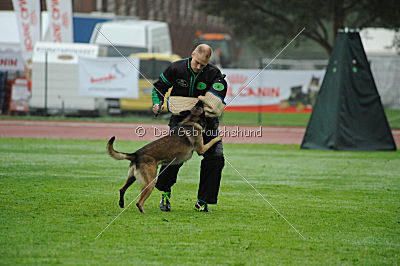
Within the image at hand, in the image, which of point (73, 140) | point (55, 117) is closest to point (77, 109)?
point (55, 117)

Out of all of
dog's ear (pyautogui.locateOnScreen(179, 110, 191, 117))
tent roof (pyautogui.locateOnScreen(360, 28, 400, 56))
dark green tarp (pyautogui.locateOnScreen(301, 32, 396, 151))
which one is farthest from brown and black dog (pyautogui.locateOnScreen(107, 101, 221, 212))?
tent roof (pyautogui.locateOnScreen(360, 28, 400, 56))

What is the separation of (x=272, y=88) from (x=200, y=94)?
20.2m

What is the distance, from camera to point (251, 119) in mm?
28375

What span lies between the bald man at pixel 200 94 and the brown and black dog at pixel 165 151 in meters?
0.15

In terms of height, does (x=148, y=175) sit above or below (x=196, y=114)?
below

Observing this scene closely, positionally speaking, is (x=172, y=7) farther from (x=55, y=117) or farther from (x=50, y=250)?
(x=50, y=250)

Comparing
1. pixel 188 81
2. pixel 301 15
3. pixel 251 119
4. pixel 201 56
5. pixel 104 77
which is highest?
pixel 301 15

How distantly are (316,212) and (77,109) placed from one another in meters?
19.3

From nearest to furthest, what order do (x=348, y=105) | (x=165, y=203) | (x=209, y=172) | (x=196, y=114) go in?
(x=196, y=114)
(x=209, y=172)
(x=165, y=203)
(x=348, y=105)

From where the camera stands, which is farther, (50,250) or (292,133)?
(292,133)

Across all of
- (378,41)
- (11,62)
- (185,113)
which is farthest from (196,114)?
(378,41)

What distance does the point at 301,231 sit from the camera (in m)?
7.47

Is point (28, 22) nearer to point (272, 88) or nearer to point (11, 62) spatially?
point (11, 62)

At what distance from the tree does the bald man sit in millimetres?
26974
